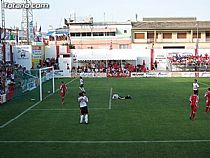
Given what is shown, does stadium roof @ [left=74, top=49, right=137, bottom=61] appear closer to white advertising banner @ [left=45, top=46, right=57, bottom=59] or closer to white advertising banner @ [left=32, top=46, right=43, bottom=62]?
white advertising banner @ [left=45, top=46, right=57, bottom=59]

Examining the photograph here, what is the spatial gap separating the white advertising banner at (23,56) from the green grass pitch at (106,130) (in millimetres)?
24480

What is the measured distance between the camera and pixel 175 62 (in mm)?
57344

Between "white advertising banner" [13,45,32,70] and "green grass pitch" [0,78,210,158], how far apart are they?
24.5 metres

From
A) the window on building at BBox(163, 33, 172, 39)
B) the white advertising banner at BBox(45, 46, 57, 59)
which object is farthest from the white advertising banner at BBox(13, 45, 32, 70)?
the window on building at BBox(163, 33, 172, 39)

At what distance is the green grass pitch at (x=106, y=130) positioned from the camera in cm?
1298

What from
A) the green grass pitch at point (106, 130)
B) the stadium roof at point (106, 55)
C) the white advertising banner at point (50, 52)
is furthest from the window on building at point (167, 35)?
the green grass pitch at point (106, 130)

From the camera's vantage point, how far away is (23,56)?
50.3 meters

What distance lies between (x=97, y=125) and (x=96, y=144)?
3.70 m

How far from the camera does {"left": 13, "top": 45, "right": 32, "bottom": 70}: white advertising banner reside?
49969 mm

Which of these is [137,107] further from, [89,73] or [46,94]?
[89,73]

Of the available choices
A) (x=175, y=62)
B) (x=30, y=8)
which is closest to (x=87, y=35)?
(x=30, y=8)

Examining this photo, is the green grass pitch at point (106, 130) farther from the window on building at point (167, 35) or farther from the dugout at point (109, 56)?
the window on building at point (167, 35)

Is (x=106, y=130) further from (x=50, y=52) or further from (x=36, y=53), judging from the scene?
(x=50, y=52)

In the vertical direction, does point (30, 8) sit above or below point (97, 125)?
above
